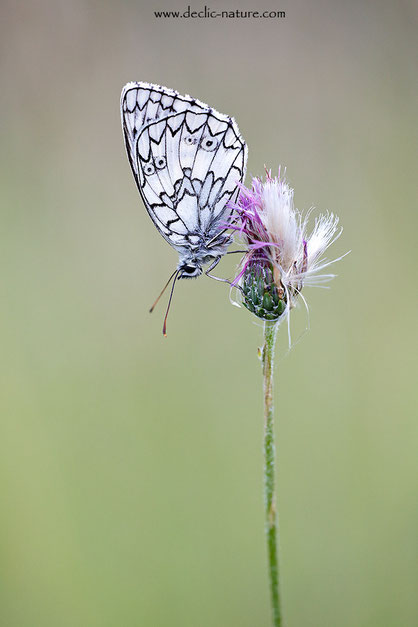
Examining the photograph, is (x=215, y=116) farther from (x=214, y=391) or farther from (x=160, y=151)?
(x=214, y=391)

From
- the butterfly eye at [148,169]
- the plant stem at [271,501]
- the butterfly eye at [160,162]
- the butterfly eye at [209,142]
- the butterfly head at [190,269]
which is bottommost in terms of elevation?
the plant stem at [271,501]

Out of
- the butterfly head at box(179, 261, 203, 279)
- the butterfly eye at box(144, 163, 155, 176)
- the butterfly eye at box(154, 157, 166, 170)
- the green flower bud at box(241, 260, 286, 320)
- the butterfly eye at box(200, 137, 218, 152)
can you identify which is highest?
the butterfly eye at box(200, 137, 218, 152)

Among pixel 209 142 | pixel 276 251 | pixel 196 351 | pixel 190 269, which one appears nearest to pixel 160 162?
pixel 209 142

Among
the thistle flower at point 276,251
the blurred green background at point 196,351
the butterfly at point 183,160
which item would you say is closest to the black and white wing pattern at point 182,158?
the butterfly at point 183,160

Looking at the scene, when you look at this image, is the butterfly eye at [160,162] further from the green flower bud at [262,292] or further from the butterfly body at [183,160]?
the green flower bud at [262,292]

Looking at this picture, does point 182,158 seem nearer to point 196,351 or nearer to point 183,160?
point 183,160

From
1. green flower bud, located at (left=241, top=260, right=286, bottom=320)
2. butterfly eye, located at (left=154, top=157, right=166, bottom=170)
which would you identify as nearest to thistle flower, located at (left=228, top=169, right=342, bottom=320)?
green flower bud, located at (left=241, top=260, right=286, bottom=320)

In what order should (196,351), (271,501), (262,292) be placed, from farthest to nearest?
(196,351) < (262,292) < (271,501)

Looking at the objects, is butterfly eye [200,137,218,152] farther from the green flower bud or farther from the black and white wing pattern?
the green flower bud
